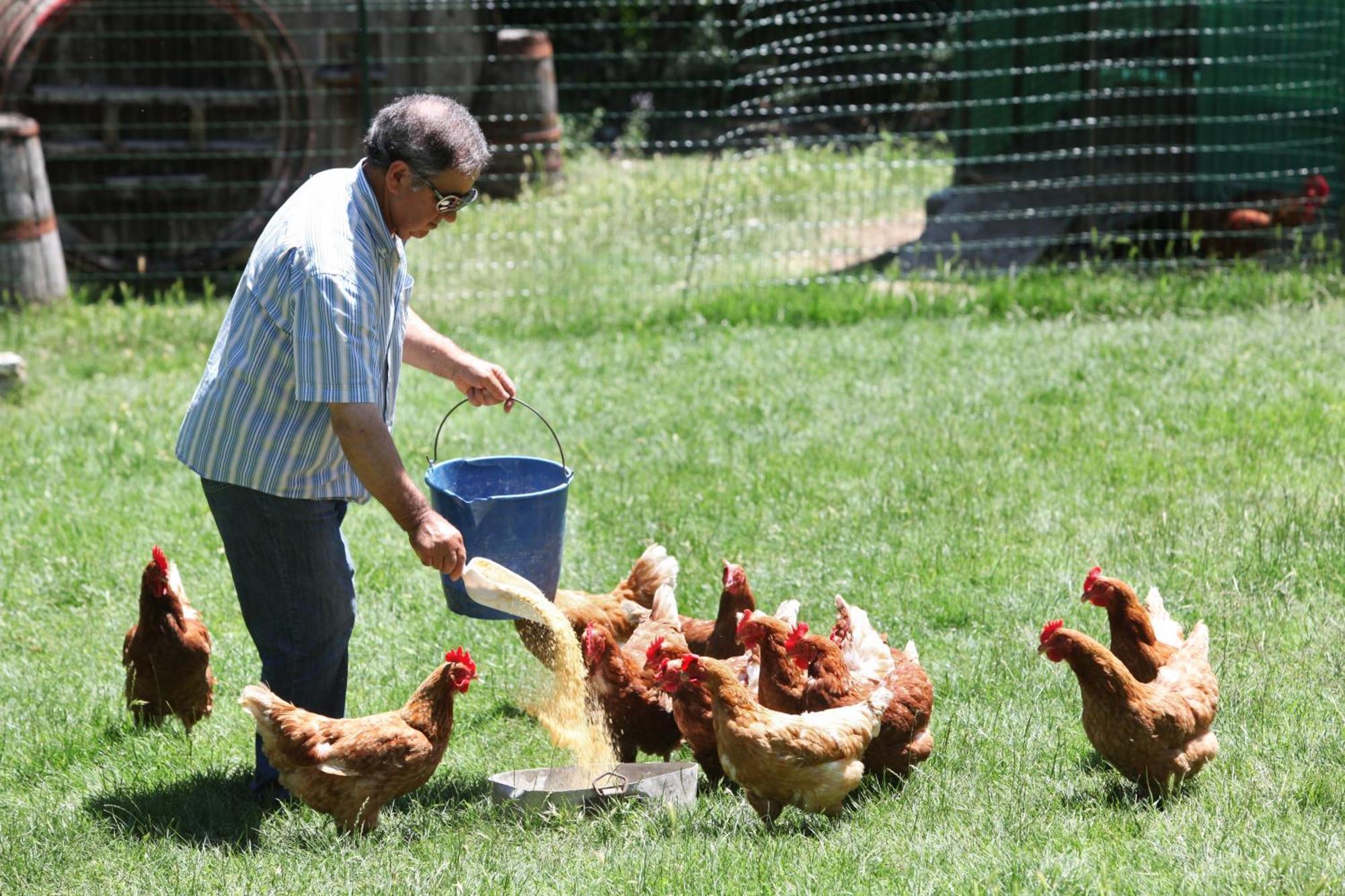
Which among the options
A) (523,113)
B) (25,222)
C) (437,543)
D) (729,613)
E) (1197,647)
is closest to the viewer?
(437,543)

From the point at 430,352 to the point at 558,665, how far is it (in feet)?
3.36

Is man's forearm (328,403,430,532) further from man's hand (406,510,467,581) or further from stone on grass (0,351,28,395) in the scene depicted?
stone on grass (0,351,28,395)

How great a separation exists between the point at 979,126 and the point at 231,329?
1036cm

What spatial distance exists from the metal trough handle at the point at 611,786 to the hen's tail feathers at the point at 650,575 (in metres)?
1.04

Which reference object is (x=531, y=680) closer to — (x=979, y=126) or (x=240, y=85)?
(x=240, y=85)

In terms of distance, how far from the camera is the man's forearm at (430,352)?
13.8 feet

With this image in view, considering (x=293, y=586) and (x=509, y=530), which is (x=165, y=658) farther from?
(x=509, y=530)

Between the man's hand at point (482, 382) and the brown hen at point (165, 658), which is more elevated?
the man's hand at point (482, 382)

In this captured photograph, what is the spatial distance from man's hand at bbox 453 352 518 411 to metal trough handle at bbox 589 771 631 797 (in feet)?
3.75

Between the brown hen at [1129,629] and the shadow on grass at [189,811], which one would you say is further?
the brown hen at [1129,629]

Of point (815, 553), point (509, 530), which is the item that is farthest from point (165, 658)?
point (815, 553)

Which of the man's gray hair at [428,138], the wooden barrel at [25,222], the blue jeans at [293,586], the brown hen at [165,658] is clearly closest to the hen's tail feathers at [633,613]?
the blue jeans at [293,586]

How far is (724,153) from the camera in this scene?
1155 centimetres

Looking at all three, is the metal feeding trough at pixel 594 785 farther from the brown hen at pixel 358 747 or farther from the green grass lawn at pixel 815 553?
the brown hen at pixel 358 747
